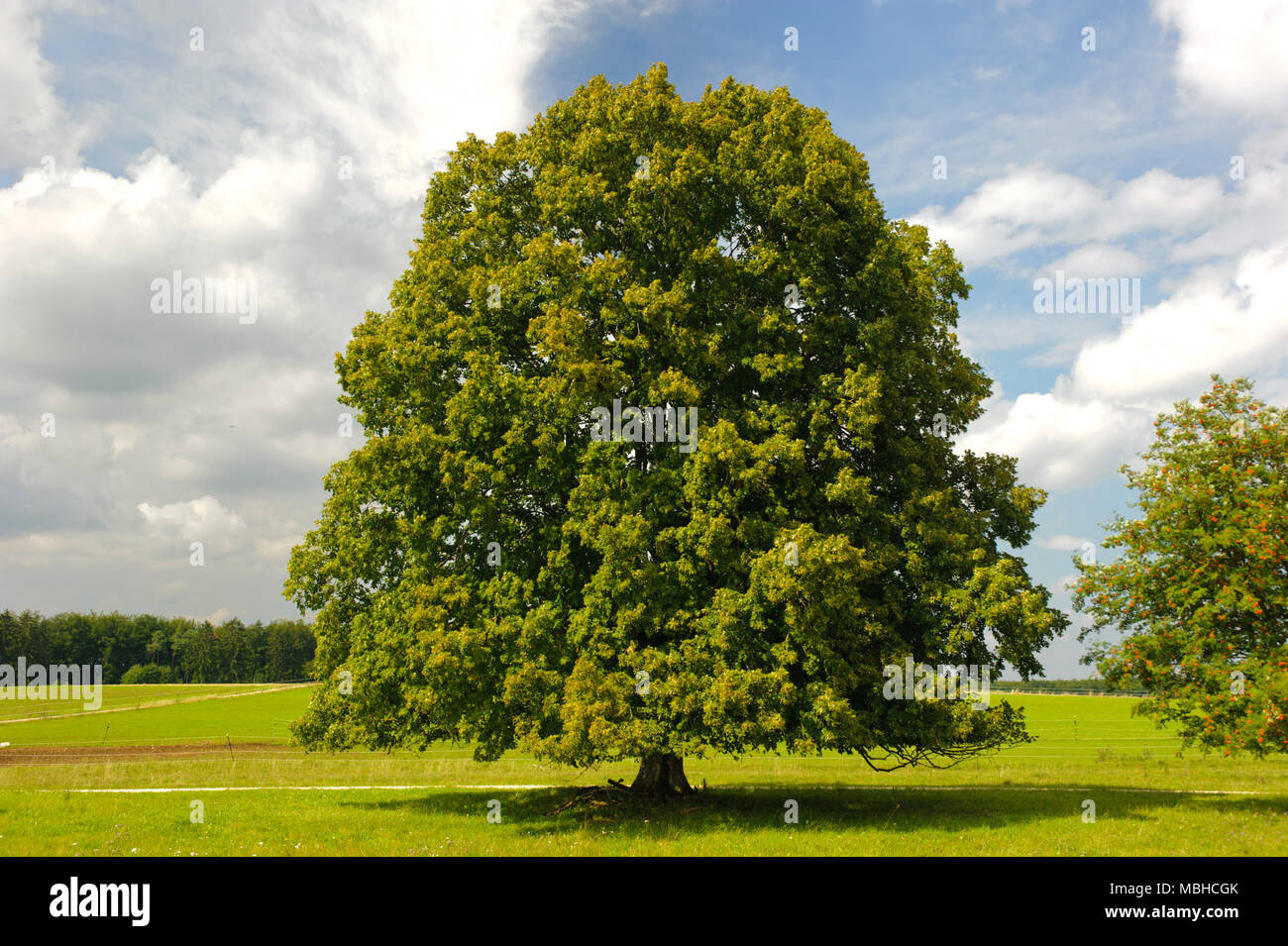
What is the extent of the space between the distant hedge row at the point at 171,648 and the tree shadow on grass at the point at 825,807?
539 feet

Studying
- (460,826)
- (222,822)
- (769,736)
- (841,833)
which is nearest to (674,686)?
(769,736)

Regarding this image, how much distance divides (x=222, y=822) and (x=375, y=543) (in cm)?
784

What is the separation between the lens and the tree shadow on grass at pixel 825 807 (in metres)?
19.3

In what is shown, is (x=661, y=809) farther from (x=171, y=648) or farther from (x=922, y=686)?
(x=171, y=648)

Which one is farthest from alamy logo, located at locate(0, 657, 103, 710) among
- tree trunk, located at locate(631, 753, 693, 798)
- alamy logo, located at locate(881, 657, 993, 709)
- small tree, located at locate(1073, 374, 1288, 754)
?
small tree, located at locate(1073, 374, 1288, 754)

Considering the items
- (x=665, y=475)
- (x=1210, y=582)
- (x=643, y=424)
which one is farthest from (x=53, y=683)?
(x=1210, y=582)

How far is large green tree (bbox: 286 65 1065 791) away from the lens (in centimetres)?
1878

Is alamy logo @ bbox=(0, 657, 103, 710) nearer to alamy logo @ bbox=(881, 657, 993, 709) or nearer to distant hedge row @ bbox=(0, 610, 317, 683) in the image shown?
distant hedge row @ bbox=(0, 610, 317, 683)

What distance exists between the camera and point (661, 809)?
71.2 ft

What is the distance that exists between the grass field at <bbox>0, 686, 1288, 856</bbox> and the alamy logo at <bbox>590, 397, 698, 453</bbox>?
963 centimetres

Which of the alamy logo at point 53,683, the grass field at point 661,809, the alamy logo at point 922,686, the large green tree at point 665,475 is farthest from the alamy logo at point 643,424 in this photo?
the alamy logo at point 53,683

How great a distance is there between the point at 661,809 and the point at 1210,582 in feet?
51.8
